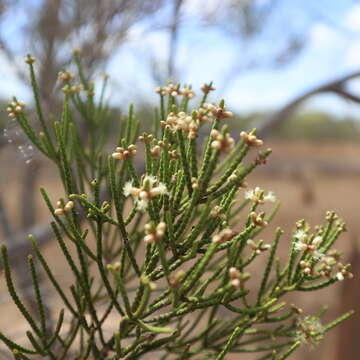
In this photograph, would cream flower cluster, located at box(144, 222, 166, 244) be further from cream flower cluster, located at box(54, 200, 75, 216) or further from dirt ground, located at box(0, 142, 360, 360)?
dirt ground, located at box(0, 142, 360, 360)

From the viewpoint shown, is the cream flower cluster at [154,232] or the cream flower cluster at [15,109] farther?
the cream flower cluster at [15,109]

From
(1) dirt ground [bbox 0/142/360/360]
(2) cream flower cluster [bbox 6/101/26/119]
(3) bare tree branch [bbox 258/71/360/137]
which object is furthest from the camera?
(1) dirt ground [bbox 0/142/360/360]

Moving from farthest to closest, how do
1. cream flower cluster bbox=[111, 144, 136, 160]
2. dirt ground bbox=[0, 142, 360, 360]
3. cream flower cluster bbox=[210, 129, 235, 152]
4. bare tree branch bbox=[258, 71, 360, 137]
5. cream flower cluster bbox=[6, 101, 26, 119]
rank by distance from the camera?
dirt ground bbox=[0, 142, 360, 360]
bare tree branch bbox=[258, 71, 360, 137]
cream flower cluster bbox=[6, 101, 26, 119]
cream flower cluster bbox=[111, 144, 136, 160]
cream flower cluster bbox=[210, 129, 235, 152]

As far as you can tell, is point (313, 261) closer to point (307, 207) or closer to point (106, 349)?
point (106, 349)

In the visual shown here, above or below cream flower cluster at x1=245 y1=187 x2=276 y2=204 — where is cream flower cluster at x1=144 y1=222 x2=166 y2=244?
below

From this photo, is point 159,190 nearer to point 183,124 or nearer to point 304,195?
point 183,124

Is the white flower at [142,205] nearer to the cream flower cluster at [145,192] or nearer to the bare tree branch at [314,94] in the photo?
the cream flower cluster at [145,192]

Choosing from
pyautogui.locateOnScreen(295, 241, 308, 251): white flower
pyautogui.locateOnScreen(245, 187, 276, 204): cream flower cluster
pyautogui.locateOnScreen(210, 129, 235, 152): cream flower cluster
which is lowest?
pyautogui.locateOnScreen(295, 241, 308, 251): white flower

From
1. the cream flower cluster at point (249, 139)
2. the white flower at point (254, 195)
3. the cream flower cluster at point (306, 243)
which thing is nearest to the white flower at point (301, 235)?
the cream flower cluster at point (306, 243)

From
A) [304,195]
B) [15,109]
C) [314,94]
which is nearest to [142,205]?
[15,109]

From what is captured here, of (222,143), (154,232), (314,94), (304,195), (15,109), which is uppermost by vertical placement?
(304,195)

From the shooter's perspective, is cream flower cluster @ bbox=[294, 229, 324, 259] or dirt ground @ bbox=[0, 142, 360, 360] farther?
dirt ground @ bbox=[0, 142, 360, 360]

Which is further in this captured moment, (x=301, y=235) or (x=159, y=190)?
(x=301, y=235)

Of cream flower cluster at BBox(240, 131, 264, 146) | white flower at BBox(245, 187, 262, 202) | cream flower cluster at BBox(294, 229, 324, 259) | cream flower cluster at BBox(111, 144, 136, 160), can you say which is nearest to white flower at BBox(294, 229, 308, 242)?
cream flower cluster at BBox(294, 229, 324, 259)
